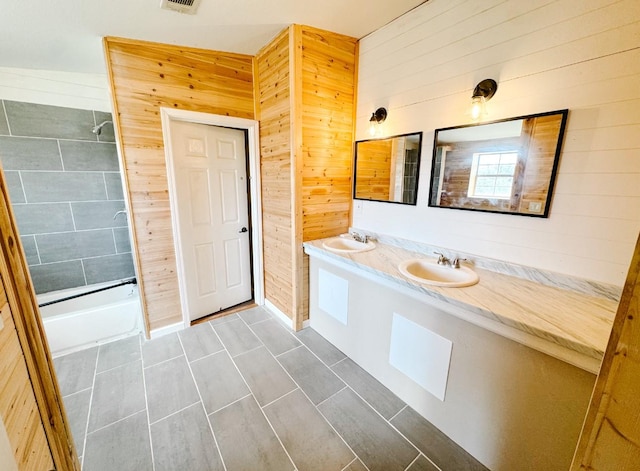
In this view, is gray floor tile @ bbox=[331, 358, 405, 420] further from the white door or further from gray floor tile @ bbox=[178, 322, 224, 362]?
the white door

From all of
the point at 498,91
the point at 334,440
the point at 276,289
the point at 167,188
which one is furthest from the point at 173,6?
the point at 334,440

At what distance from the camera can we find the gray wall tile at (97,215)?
2719 millimetres

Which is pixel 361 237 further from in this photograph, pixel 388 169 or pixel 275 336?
pixel 275 336

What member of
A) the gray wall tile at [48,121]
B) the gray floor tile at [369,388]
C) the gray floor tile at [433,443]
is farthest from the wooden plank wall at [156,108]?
the gray floor tile at [433,443]

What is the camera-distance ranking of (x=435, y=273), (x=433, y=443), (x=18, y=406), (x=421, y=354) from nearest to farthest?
(x=18, y=406)
(x=433, y=443)
(x=421, y=354)
(x=435, y=273)

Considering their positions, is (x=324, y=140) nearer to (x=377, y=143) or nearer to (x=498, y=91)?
(x=377, y=143)

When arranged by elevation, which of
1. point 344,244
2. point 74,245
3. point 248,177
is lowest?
point 74,245

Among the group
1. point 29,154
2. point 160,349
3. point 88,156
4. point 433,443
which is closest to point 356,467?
point 433,443

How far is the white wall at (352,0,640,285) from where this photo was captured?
3.92 ft

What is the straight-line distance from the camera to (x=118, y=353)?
7.32 feet

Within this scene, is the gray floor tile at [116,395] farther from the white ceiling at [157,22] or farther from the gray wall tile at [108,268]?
the white ceiling at [157,22]

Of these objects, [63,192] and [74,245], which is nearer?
[63,192]

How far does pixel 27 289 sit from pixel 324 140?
207 centimetres

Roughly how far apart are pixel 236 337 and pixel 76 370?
1218 millimetres
